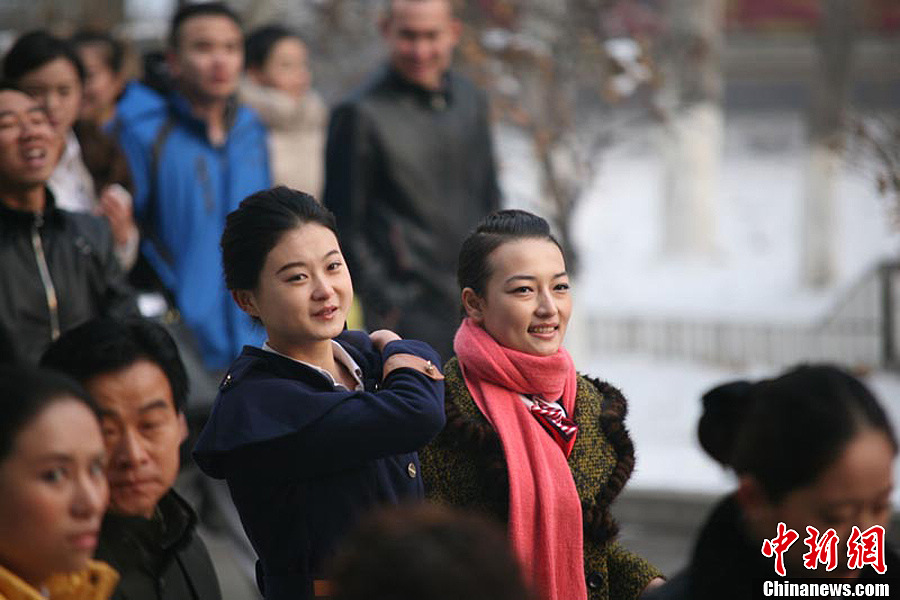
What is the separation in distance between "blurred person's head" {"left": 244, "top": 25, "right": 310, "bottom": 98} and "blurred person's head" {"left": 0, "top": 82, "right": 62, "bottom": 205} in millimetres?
3229

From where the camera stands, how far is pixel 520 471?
141 inches

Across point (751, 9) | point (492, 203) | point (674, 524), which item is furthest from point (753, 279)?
point (492, 203)

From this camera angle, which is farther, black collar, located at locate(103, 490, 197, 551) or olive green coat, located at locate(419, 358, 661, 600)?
olive green coat, located at locate(419, 358, 661, 600)

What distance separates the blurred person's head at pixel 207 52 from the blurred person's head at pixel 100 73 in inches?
18.1

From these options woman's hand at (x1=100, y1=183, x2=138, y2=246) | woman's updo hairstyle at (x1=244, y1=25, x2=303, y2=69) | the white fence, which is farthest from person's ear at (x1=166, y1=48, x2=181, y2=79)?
the white fence

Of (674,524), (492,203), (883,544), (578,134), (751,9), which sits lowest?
(674,524)

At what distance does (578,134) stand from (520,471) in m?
7.85

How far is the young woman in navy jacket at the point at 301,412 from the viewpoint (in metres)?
3.33

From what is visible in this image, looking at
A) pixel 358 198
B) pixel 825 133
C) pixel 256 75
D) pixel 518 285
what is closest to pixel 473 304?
pixel 518 285

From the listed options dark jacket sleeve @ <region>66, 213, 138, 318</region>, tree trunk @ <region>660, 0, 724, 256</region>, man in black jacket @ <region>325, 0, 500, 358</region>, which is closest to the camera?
dark jacket sleeve @ <region>66, 213, 138, 318</region>

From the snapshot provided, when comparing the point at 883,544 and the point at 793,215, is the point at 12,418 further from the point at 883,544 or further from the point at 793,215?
the point at 793,215

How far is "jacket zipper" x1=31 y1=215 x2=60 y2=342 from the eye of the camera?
4.90 meters

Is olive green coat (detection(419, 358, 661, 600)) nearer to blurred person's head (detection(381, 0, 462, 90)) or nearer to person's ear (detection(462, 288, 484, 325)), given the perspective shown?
person's ear (detection(462, 288, 484, 325))

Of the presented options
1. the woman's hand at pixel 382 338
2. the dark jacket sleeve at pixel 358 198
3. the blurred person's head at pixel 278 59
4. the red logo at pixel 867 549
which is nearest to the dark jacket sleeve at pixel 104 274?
the dark jacket sleeve at pixel 358 198
